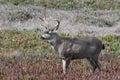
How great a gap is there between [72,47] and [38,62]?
1.38 metres

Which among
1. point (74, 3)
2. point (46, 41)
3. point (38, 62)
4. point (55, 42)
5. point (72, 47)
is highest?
point (55, 42)

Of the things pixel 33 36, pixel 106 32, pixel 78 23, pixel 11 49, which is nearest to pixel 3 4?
pixel 78 23

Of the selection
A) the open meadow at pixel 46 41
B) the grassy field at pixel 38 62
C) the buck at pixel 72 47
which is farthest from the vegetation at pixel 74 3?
the buck at pixel 72 47

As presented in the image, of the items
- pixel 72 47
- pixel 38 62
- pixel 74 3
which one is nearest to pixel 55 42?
pixel 72 47

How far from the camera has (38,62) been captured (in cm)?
1533

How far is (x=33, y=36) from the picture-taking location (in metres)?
21.7

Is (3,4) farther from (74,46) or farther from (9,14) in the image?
(74,46)

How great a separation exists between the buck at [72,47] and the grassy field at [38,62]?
29cm

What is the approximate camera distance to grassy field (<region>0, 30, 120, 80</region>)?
12633mm

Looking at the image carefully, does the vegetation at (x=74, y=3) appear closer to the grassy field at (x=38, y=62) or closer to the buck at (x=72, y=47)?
the grassy field at (x=38, y=62)

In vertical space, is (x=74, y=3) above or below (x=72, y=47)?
below

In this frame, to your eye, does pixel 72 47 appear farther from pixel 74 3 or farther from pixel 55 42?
pixel 74 3

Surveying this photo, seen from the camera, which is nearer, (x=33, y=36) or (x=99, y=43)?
(x=99, y=43)

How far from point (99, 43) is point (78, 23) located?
12.4m
